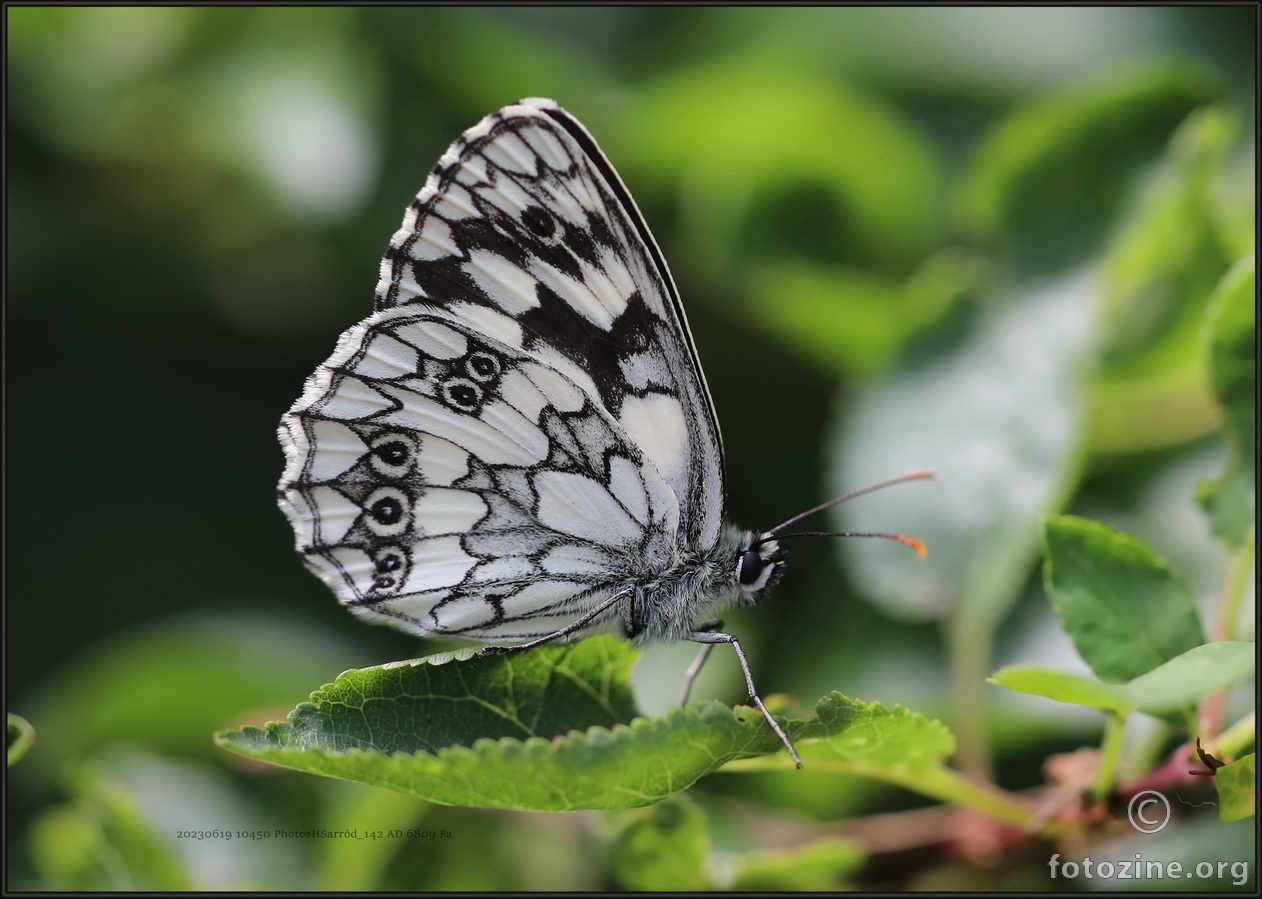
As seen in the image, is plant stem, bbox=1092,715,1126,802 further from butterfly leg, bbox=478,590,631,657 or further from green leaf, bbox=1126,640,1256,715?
butterfly leg, bbox=478,590,631,657

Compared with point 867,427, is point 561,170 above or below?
above

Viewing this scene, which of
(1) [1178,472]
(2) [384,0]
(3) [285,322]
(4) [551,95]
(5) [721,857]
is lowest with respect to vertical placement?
(5) [721,857]

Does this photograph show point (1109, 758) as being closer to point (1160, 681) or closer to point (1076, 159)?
point (1160, 681)

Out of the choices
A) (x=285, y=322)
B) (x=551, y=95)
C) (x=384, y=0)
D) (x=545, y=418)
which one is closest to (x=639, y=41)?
(x=551, y=95)

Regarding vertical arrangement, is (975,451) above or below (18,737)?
above

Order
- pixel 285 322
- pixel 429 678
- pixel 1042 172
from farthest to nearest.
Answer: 1. pixel 285 322
2. pixel 1042 172
3. pixel 429 678

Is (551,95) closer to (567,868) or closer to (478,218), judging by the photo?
(478,218)

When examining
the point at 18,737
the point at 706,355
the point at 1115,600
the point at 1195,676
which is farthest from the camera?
the point at 706,355

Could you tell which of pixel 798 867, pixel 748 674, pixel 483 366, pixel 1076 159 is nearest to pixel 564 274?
pixel 483 366
